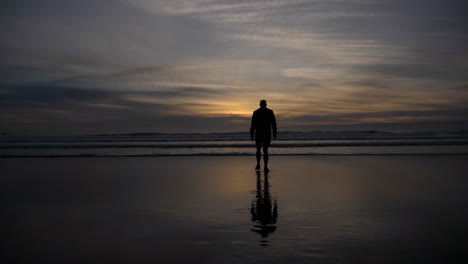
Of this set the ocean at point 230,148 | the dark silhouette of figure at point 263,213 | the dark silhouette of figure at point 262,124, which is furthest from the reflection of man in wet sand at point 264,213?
the ocean at point 230,148

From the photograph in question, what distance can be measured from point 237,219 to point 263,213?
576mm

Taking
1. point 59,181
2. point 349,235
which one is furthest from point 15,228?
point 59,181

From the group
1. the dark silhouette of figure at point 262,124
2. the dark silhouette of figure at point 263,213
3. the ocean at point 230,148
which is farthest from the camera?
the ocean at point 230,148

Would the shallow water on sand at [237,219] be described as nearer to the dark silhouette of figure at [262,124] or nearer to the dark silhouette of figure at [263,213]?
the dark silhouette of figure at [263,213]

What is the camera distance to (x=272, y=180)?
32.8 feet

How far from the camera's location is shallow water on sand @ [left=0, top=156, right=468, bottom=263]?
402 cm

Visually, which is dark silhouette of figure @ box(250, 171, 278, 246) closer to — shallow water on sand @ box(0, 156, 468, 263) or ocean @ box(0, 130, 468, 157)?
shallow water on sand @ box(0, 156, 468, 263)

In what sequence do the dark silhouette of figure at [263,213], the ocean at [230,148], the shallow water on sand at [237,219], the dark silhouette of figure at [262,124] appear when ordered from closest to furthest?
the shallow water on sand at [237,219] → the dark silhouette of figure at [263,213] → the dark silhouette of figure at [262,124] → the ocean at [230,148]

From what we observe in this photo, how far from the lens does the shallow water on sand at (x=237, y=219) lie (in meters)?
4.02

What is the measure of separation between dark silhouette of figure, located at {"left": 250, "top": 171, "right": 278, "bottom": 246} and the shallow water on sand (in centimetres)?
1

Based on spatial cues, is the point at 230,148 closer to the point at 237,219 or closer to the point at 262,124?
the point at 262,124

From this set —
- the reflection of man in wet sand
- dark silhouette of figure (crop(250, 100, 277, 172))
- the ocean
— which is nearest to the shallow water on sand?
the reflection of man in wet sand

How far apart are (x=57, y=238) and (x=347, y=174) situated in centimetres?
831

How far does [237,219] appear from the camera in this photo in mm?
5602
